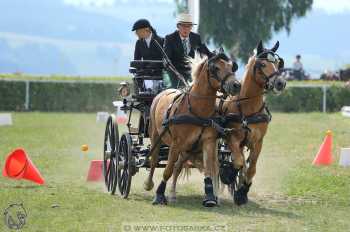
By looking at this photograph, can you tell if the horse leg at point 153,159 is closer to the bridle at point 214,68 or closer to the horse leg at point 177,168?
the horse leg at point 177,168

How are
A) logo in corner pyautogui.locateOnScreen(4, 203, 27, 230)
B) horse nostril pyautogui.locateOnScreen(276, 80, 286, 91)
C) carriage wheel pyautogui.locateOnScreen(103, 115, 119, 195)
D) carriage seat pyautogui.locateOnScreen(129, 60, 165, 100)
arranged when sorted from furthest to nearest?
carriage wheel pyautogui.locateOnScreen(103, 115, 119, 195) → carriage seat pyautogui.locateOnScreen(129, 60, 165, 100) → horse nostril pyautogui.locateOnScreen(276, 80, 286, 91) → logo in corner pyautogui.locateOnScreen(4, 203, 27, 230)

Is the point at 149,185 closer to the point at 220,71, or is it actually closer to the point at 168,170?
the point at 168,170

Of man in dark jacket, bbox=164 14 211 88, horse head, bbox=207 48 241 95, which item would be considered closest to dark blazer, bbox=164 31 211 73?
man in dark jacket, bbox=164 14 211 88

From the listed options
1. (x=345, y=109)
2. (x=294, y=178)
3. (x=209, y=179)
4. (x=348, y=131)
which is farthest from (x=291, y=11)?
(x=209, y=179)

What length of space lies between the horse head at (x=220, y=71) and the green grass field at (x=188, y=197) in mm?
1521

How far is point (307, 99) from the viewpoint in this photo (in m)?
37.8

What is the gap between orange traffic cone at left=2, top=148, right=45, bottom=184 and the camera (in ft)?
51.4

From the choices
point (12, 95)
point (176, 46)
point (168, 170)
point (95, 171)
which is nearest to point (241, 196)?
point (168, 170)

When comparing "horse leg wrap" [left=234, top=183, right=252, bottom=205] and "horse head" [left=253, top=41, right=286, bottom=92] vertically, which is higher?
"horse head" [left=253, top=41, right=286, bottom=92]

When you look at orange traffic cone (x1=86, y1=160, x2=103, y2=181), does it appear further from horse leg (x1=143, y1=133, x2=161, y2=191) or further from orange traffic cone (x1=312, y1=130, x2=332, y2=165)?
orange traffic cone (x1=312, y1=130, x2=332, y2=165)

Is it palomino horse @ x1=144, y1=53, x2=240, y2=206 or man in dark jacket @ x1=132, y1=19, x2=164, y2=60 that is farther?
man in dark jacket @ x1=132, y1=19, x2=164, y2=60

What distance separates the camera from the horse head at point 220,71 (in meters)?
12.5

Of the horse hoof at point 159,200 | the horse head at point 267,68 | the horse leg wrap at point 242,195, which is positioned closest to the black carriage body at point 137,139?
the horse leg wrap at point 242,195

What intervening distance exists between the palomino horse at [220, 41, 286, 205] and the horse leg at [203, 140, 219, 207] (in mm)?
503
